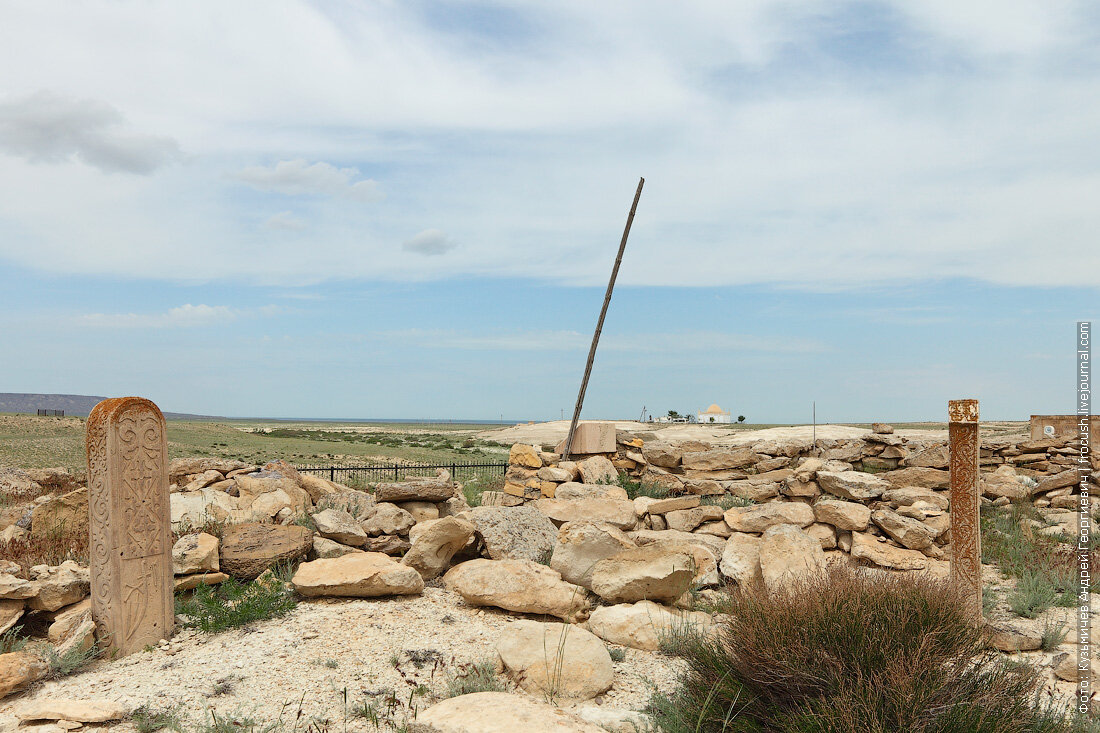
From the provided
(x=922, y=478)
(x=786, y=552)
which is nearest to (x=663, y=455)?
(x=922, y=478)

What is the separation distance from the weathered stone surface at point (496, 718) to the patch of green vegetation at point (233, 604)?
2.80 m

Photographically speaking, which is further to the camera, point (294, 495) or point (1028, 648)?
point (294, 495)

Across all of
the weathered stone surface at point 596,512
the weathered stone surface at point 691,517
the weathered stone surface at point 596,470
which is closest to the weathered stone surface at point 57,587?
the weathered stone surface at point 596,512

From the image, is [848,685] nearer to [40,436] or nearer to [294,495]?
[294,495]

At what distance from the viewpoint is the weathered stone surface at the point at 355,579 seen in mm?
6500

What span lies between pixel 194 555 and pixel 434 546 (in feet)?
7.48

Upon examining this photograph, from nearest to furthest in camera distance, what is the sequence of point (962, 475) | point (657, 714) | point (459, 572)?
1. point (657, 714)
2. point (962, 475)
3. point (459, 572)

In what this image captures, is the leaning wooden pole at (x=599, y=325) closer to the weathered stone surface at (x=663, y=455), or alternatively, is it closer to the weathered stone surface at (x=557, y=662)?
the weathered stone surface at (x=663, y=455)

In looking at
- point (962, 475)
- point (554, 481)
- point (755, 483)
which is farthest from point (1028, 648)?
point (554, 481)

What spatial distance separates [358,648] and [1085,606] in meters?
6.45

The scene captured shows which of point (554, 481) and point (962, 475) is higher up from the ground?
point (962, 475)

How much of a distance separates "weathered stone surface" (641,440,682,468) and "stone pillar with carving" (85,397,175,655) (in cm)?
A: 817

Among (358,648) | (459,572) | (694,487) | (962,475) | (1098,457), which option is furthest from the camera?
(1098,457)

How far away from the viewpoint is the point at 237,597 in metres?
6.48
